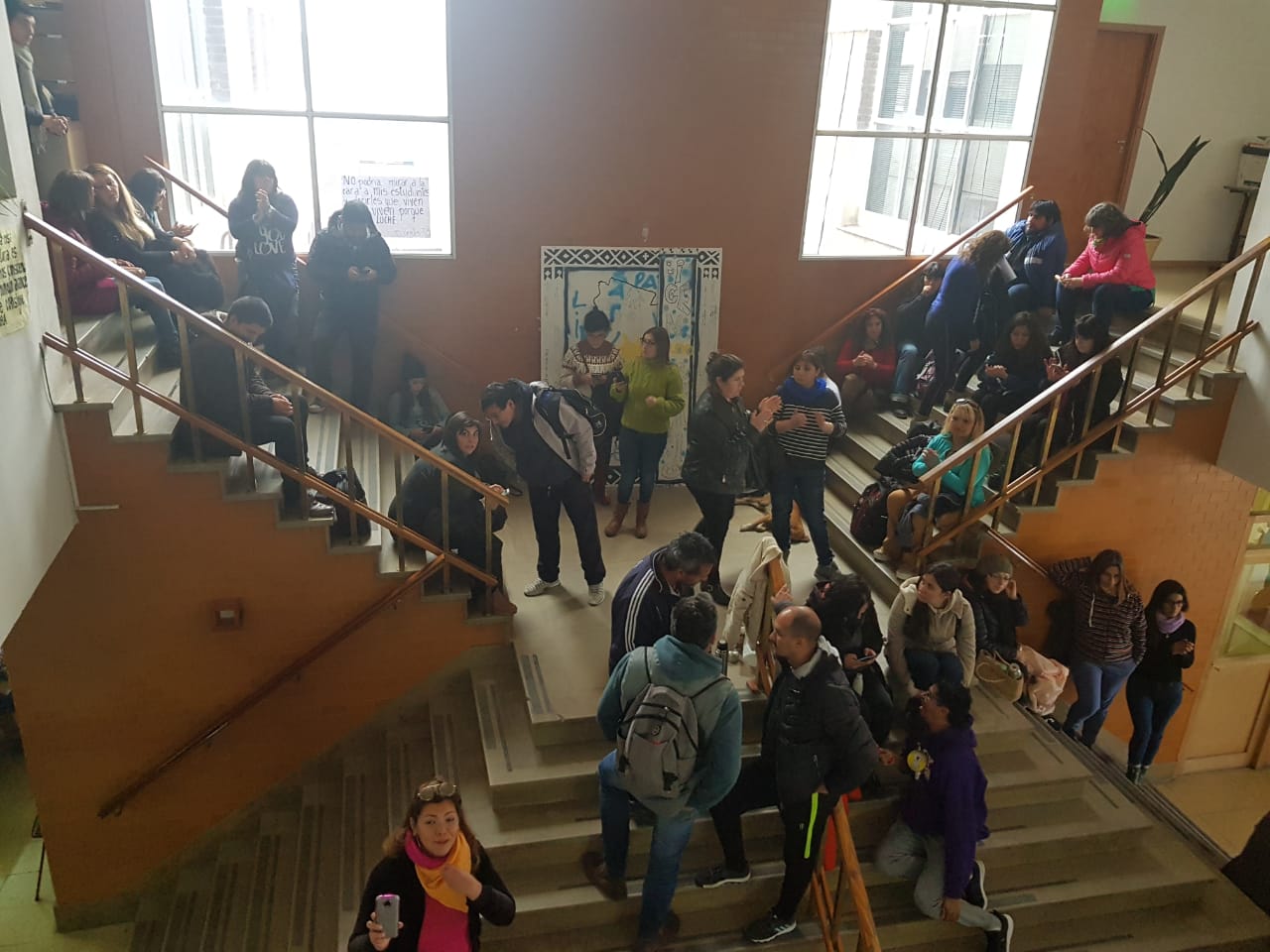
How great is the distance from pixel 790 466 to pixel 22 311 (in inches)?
148

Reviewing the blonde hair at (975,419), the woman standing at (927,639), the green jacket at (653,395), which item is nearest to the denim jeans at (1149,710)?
the woman standing at (927,639)

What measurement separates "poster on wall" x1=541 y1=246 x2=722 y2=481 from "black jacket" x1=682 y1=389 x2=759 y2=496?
187cm

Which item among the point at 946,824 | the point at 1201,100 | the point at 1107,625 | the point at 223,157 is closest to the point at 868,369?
the point at 1107,625

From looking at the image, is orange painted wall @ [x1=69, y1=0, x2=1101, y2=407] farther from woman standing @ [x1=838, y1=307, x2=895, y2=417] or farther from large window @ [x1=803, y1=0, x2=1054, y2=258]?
woman standing @ [x1=838, y1=307, x2=895, y2=417]

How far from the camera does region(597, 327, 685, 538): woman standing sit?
5.86 meters

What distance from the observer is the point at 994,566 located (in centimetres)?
518

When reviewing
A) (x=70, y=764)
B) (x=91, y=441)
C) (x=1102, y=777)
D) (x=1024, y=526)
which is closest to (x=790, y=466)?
(x=1024, y=526)

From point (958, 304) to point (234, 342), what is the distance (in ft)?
15.5

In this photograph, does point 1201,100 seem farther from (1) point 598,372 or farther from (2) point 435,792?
(2) point 435,792

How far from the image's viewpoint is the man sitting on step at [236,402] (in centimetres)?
447

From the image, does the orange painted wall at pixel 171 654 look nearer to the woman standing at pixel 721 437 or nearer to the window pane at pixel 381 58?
the woman standing at pixel 721 437

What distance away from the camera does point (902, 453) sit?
5996 millimetres

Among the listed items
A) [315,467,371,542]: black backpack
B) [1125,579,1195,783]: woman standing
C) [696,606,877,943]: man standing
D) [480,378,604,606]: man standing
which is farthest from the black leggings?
[1125,579,1195,783]: woman standing

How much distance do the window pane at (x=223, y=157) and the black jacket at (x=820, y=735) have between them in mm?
4633
